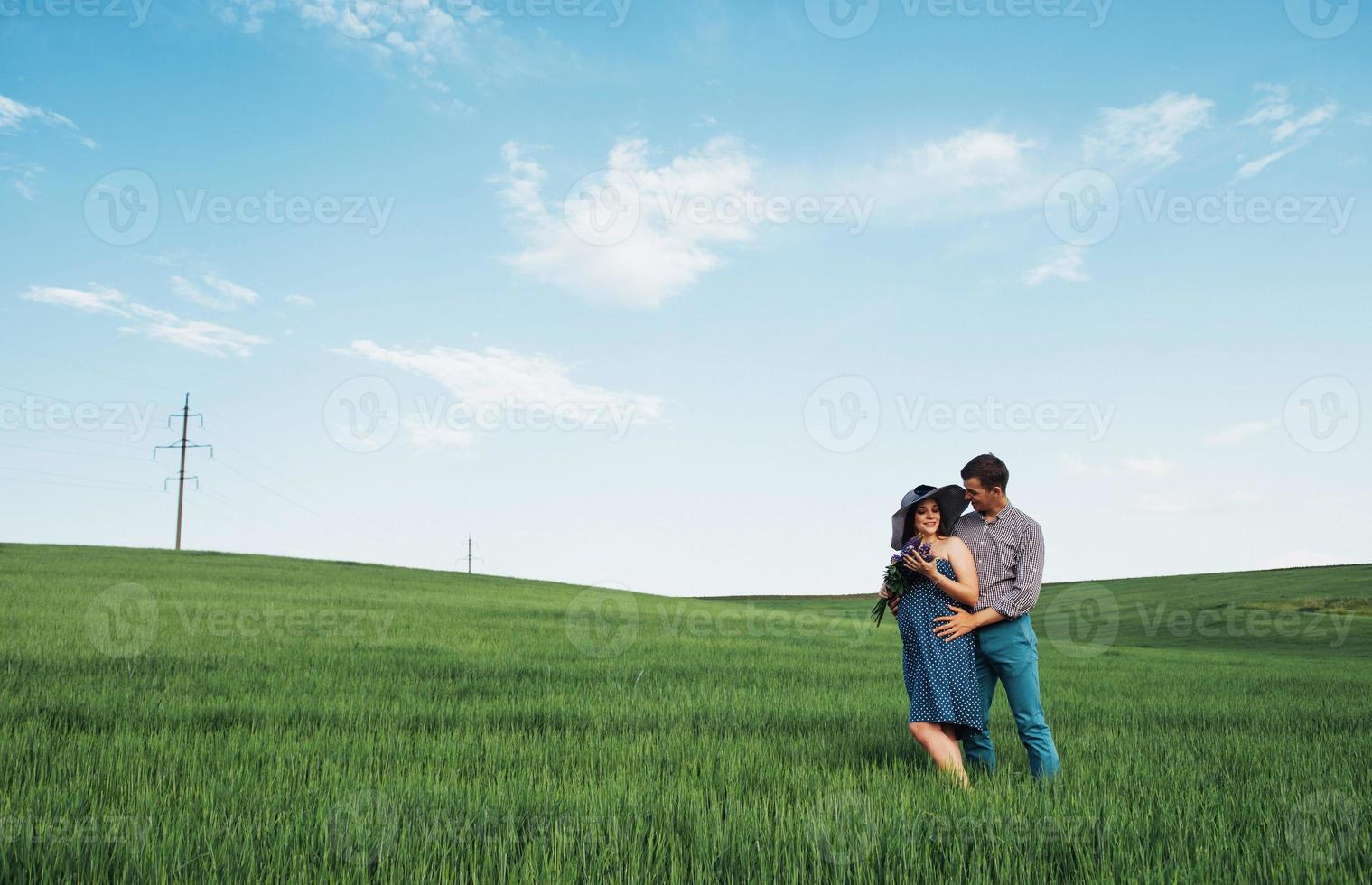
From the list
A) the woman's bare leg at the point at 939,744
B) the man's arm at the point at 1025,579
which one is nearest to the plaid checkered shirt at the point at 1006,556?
the man's arm at the point at 1025,579

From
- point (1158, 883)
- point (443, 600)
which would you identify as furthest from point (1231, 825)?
point (443, 600)

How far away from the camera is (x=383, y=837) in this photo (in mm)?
3816

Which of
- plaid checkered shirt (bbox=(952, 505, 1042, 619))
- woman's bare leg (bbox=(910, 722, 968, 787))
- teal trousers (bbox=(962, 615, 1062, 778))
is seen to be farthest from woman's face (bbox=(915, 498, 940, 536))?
woman's bare leg (bbox=(910, 722, 968, 787))

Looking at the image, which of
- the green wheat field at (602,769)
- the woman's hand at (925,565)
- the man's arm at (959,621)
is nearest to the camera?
the green wheat field at (602,769)

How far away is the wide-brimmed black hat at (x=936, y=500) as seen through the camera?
5387 mm

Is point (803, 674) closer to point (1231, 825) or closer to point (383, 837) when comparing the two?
point (1231, 825)

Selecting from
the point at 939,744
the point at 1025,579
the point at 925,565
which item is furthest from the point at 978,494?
the point at 939,744

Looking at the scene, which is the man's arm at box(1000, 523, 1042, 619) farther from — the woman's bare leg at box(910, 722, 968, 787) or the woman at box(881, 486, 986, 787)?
the woman's bare leg at box(910, 722, 968, 787)

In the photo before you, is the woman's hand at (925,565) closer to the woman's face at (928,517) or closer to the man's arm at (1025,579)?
the woman's face at (928,517)

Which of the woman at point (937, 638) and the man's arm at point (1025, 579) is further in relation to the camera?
the man's arm at point (1025, 579)

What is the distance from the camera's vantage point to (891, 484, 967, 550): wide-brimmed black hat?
5.39 m

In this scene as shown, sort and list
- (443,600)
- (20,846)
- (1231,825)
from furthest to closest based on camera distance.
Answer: (443,600), (1231,825), (20,846)

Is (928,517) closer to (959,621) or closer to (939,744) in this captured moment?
(959,621)

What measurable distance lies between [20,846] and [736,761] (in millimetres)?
3910
